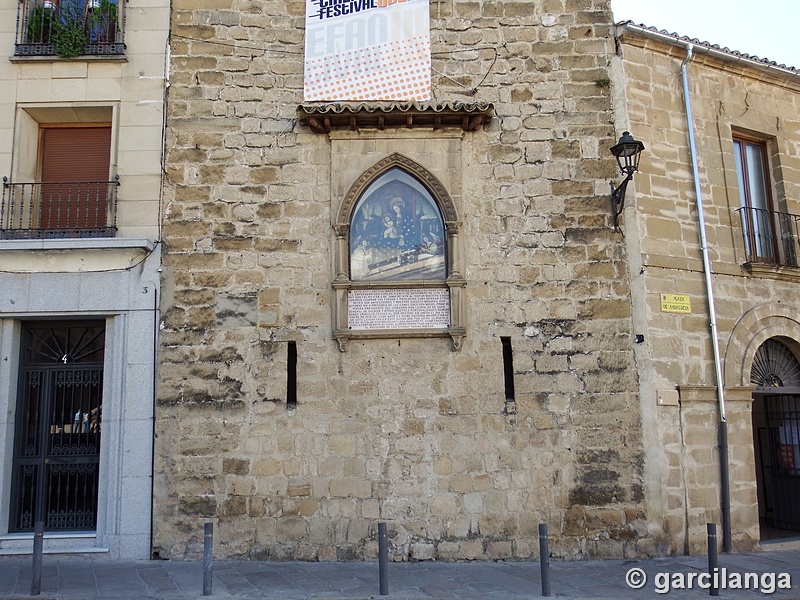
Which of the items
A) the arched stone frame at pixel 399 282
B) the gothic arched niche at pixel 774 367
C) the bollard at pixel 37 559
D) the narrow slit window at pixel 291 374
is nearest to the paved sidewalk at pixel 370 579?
the bollard at pixel 37 559

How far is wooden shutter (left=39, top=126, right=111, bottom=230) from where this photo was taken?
882 centimetres

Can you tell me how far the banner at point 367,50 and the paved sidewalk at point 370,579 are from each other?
5.78m

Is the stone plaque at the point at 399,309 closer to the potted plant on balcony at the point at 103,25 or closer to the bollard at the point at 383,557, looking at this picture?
the bollard at the point at 383,557

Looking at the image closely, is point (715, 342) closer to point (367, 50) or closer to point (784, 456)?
point (784, 456)

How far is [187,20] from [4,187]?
10.5ft

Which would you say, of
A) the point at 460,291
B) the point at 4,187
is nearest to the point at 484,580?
the point at 460,291

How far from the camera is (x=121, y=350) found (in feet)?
27.7

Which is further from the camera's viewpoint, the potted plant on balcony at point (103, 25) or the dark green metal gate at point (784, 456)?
the dark green metal gate at point (784, 456)

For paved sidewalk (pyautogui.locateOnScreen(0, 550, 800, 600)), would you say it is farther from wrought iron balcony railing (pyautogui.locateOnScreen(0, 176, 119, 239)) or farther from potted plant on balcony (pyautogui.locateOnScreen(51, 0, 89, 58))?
potted plant on balcony (pyautogui.locateOnScreen(51, 0, 89, 58))

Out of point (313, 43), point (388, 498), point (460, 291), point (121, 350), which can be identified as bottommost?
point (388, 498)

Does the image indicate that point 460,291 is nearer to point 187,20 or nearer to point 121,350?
point 121,350

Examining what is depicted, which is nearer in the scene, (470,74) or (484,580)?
(484,580)

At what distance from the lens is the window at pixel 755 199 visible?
9.69 meters

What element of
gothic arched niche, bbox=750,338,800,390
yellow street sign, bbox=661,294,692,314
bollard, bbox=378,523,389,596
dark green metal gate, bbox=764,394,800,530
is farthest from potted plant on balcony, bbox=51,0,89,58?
dark green metal gate, bbox=764,394,800,530
